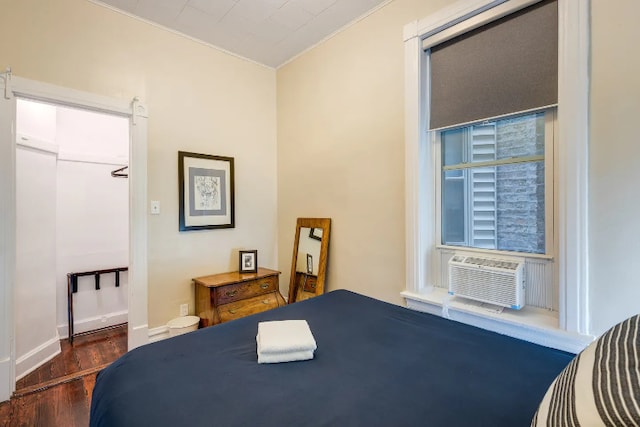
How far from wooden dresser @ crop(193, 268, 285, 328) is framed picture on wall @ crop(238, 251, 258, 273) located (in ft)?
0.20

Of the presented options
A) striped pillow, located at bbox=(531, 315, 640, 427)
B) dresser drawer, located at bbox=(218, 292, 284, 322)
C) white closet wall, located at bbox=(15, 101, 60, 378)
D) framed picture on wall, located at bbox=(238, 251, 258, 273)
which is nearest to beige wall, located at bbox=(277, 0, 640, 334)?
framed picture on wall, located at bbox=(238, 251, 258, 273)

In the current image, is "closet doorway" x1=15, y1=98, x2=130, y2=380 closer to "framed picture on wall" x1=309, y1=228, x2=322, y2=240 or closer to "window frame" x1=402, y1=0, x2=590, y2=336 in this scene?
"framed picture on wall" x1=309, y1=228, x2=322, y2=240

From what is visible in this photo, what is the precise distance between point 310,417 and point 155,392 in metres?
0.54

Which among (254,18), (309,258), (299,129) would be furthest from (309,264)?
(254,18)

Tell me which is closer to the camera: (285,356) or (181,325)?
(285,356)

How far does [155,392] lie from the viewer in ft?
3.40

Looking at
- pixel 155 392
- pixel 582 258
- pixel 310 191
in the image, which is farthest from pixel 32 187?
pixel 582 258

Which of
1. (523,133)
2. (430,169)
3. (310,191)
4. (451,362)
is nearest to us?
(451,362)

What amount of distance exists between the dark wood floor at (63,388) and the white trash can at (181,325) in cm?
63

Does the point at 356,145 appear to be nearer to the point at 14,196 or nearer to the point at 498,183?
the point at 498,183

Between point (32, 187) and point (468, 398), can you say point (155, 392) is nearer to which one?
point (468, 398)

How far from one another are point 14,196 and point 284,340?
220 cm

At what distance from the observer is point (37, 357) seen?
261cm

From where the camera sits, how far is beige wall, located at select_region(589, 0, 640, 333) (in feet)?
4.60
